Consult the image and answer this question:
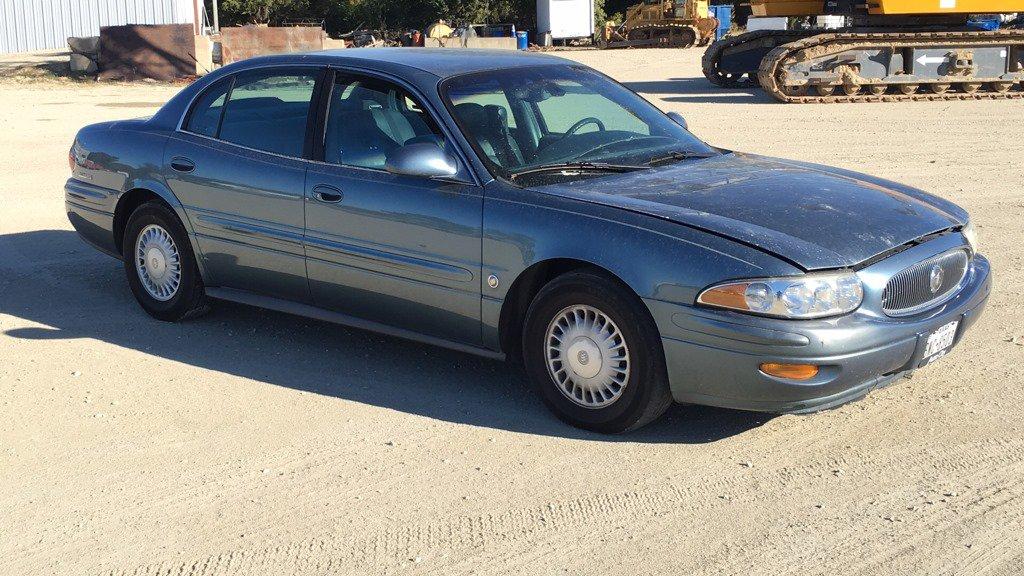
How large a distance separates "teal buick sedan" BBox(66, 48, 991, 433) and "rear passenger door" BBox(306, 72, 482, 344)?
11 millimetres

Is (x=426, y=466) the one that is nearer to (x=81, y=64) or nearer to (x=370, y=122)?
(x=370, y=122)

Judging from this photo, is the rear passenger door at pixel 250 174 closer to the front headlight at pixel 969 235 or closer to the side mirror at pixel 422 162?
the side mirror at pixel 422 162

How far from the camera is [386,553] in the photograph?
3932 mm

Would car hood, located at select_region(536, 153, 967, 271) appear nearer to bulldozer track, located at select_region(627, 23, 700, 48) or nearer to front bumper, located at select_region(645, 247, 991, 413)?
→ front bumper, located at select_region(645, 247, 991, 413)

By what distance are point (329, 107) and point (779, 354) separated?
272cm

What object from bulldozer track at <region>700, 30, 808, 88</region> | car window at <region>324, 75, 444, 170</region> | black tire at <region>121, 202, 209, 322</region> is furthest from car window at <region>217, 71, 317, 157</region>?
bulldozer track at <region>700, 30, 808, 88</region>

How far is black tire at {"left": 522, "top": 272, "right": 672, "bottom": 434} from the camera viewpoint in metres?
4.68

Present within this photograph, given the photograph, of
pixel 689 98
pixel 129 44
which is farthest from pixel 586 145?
pixel 129 44

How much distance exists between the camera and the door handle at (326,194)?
571 centimetres

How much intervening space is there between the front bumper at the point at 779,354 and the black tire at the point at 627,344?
76 millimetres

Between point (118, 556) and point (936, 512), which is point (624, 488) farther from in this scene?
point (118, 556)

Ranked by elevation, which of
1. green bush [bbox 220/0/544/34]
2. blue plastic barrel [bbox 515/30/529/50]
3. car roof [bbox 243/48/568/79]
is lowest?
car roof [bbox 243/48/568/79]

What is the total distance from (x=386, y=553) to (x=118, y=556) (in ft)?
2.95

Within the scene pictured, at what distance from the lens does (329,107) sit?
597cm
